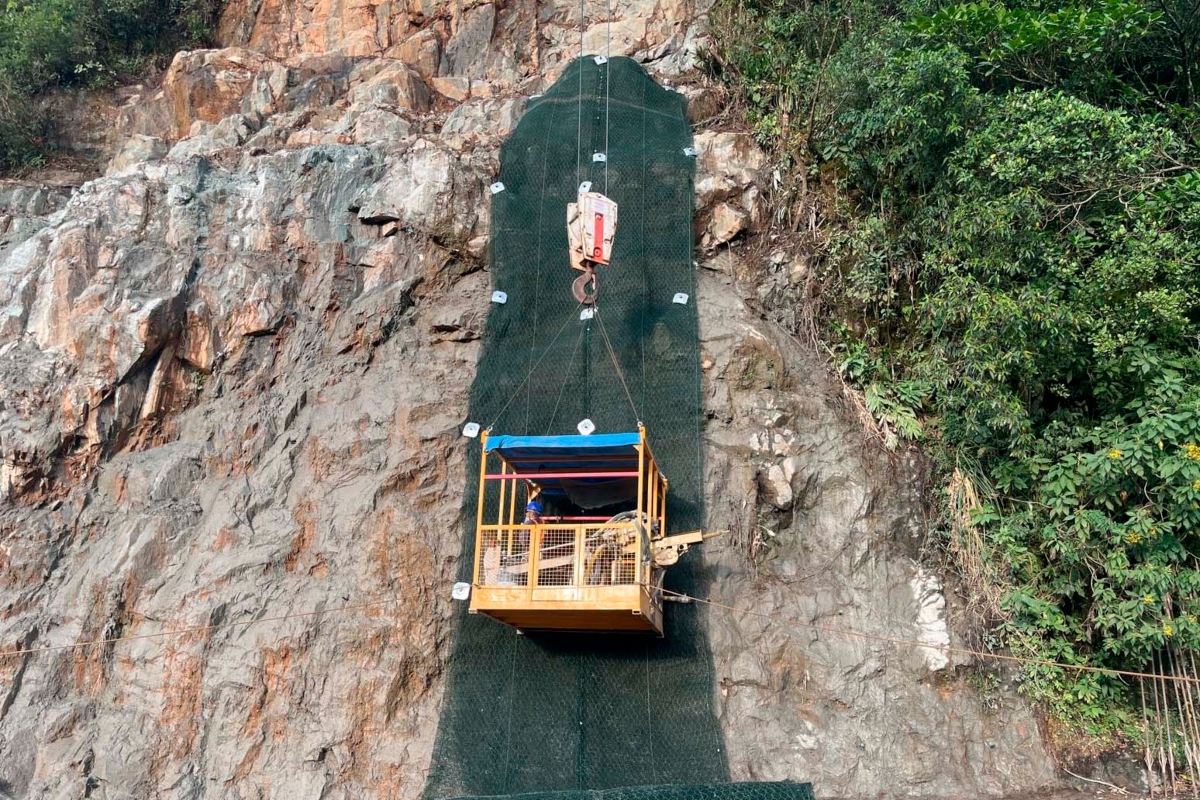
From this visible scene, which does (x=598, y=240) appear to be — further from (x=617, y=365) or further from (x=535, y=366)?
(x=535, y=366)

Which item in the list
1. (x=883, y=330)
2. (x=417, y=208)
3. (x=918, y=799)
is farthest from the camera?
(x=417, y=208)

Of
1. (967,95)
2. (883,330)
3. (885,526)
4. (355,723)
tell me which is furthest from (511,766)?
(967,95)

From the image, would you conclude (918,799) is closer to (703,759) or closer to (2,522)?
(703,759)

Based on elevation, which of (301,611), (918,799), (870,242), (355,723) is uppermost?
(870,242)

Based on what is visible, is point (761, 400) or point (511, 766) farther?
point (761, 400)

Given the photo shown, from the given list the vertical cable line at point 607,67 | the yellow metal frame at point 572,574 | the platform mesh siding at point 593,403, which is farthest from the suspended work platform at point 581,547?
the vertical cable line at point 607,67

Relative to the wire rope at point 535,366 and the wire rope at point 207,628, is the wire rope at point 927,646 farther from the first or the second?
the wire rope at point 207,628

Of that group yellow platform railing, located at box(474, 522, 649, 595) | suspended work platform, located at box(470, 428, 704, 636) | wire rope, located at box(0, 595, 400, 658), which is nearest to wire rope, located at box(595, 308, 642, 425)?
suspended work platform, located at box(470, 428, 704, 636)
